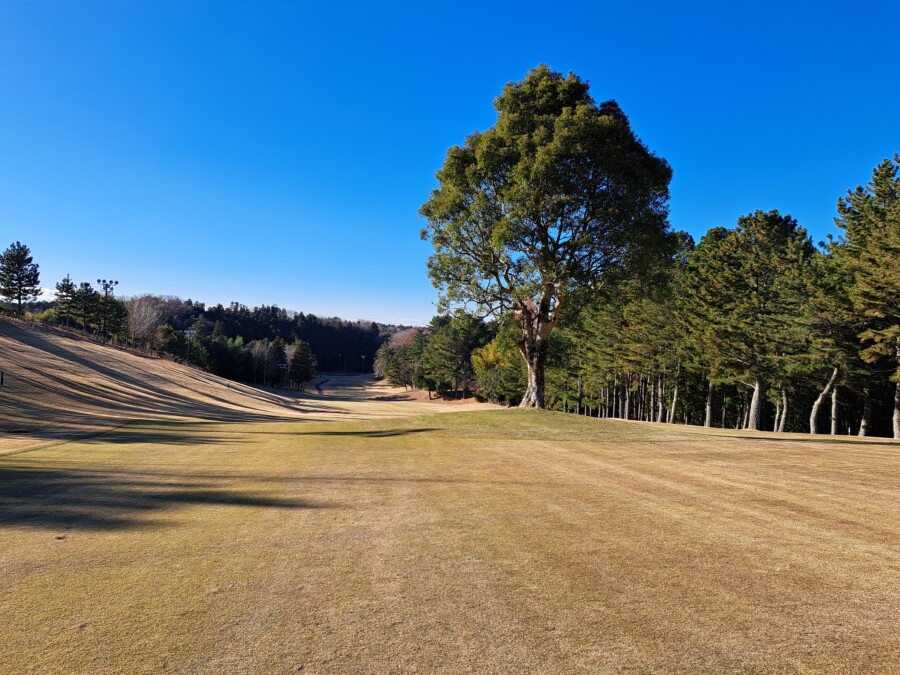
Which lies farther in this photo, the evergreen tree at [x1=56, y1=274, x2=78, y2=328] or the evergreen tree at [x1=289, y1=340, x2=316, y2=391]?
the evergreen tree at [x1=289, y1=340, x2=316, y2=391]

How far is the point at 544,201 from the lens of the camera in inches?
776

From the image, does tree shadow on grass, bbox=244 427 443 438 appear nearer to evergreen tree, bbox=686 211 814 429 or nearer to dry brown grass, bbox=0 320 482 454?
dry brown grass, bbox=0 320 482 454

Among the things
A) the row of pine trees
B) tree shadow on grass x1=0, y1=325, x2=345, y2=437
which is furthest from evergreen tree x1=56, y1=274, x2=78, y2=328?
the row of pine trees

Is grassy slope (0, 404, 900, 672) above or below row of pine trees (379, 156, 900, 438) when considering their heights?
below

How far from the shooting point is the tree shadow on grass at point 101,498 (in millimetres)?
6378

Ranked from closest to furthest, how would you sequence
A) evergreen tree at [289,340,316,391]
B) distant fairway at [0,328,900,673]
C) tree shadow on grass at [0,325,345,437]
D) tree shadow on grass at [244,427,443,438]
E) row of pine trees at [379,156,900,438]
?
distant fairway at [0,328,900,673] < tree shadow on grass at [244,427,443,438] < tree shadow on grass at [0,325,345,437] < row of pine trees at [379,156,900,438] < evergreen tree at [289,340,316,391]

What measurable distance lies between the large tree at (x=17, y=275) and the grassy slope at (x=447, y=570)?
86351 millimetres

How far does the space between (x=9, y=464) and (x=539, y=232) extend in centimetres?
1841

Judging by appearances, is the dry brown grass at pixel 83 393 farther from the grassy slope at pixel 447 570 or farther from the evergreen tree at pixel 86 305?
the evergreen tree at pixel 86 305

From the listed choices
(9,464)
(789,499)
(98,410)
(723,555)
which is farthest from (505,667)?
A: (98,410)

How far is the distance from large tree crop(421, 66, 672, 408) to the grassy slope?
12.4 meters

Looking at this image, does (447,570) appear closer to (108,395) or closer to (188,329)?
(108,395)

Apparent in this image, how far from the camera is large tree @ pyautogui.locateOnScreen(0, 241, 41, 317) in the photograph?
7369 cm

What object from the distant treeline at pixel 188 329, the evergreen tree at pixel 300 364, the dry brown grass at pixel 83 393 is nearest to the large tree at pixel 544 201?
the dry brown grass at pixel 83 393
